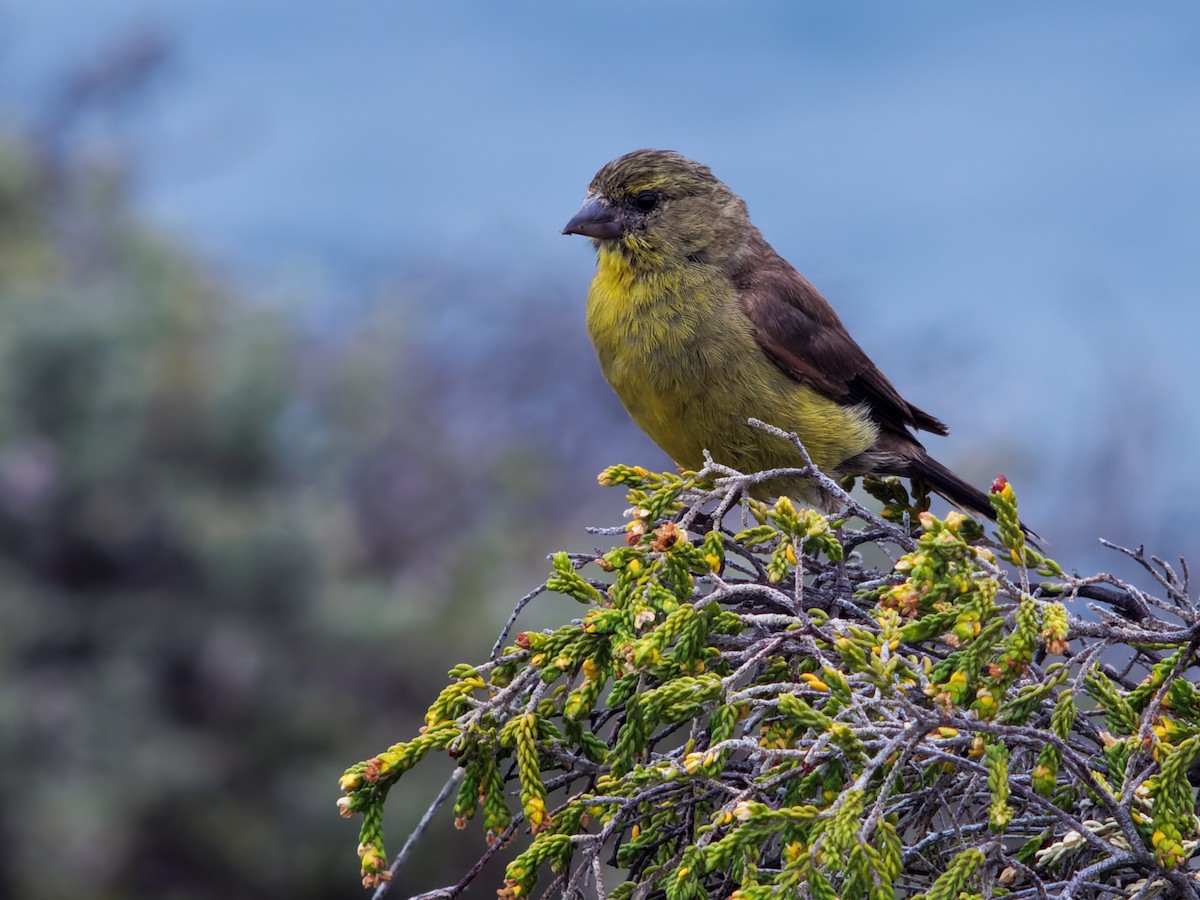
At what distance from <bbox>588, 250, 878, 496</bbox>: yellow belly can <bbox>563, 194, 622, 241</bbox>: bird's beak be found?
0.09 meters

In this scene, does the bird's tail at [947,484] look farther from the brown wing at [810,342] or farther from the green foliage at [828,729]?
the green foliage at [828,729]

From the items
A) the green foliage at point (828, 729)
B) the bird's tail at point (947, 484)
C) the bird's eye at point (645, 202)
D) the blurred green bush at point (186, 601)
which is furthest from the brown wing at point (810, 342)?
the blurred green bush at point (186, 601)

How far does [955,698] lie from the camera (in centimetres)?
231

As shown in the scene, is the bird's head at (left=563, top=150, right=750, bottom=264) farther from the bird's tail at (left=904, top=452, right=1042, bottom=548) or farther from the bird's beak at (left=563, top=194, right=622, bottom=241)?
the bird's tail at (left=904, top=452, right=1042, bottom=548)

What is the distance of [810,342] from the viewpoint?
4824 millimetres

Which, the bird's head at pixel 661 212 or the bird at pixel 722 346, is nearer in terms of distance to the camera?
the bird at pixel 722 346

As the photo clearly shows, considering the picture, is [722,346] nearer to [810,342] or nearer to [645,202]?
[810,342]

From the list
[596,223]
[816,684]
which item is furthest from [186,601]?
[816,684]

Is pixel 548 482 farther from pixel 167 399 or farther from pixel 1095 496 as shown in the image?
pixel 1095 496

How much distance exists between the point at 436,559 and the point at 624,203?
779 cm

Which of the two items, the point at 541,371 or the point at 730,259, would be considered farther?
the point at 541,371

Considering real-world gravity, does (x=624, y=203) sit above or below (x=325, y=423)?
below

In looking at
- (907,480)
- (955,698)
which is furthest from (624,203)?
(955,698)

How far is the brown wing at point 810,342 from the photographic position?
470cm
